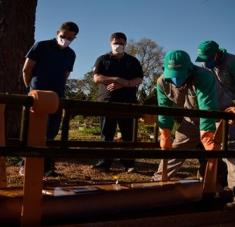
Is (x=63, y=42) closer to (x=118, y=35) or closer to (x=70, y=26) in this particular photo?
(x=70, y=26)

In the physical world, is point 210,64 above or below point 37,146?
above

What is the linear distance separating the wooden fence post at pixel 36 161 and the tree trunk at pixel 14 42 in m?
4.98

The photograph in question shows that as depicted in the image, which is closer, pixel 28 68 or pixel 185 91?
pixel 185 91

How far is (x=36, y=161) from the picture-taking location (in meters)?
2.66

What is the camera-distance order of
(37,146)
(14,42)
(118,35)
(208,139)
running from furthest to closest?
1. (14,42)
2. (118,35)
3. (208,139)
4. (37,146)

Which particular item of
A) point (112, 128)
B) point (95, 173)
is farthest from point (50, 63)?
point (95, 173)

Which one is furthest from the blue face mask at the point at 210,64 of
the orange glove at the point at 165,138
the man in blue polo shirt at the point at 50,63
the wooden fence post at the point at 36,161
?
the wooden fence post at the point at 36,161

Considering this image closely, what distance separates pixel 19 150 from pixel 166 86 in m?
2.20

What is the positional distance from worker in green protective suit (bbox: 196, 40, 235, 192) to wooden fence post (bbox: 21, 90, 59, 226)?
216cm

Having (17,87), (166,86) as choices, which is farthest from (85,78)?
(166,86)

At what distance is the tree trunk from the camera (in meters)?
7.50

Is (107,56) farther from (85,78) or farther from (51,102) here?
(85,78)

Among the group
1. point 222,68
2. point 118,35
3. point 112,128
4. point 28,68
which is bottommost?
point 112,128

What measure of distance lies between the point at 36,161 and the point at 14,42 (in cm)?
522
